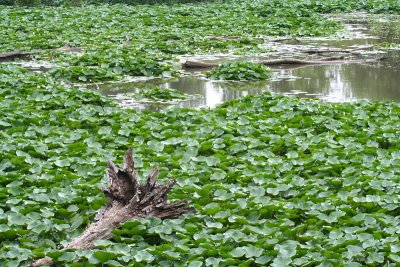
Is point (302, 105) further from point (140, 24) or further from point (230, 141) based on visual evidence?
point (140, 24)

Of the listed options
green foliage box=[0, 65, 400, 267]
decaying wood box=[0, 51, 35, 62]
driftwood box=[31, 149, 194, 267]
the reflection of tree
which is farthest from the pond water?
driftwood box=[31, 149, 194, 267]

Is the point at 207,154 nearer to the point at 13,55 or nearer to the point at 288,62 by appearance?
the point at 288,62

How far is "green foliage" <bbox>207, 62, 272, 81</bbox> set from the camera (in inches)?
437

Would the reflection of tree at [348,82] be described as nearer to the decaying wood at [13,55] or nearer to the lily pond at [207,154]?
the lily pond at [207,154]

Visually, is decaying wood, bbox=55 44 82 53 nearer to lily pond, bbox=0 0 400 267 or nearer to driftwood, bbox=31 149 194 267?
lily pond, bbox=0 0 400 267

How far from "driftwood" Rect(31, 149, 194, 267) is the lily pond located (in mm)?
96

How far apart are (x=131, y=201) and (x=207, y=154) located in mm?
1774

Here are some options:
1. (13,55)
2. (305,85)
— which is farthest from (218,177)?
(13,55)

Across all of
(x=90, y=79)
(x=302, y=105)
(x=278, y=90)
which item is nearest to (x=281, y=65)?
(x=278, y=90)

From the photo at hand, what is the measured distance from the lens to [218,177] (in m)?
6.03

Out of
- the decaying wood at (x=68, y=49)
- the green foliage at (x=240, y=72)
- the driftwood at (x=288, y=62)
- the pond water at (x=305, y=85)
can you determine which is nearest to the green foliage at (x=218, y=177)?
the pond water at (x=305, y=85)

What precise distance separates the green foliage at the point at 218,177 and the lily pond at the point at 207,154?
0.01 meters

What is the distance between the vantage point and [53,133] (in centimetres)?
723

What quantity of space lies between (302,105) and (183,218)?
350cm
